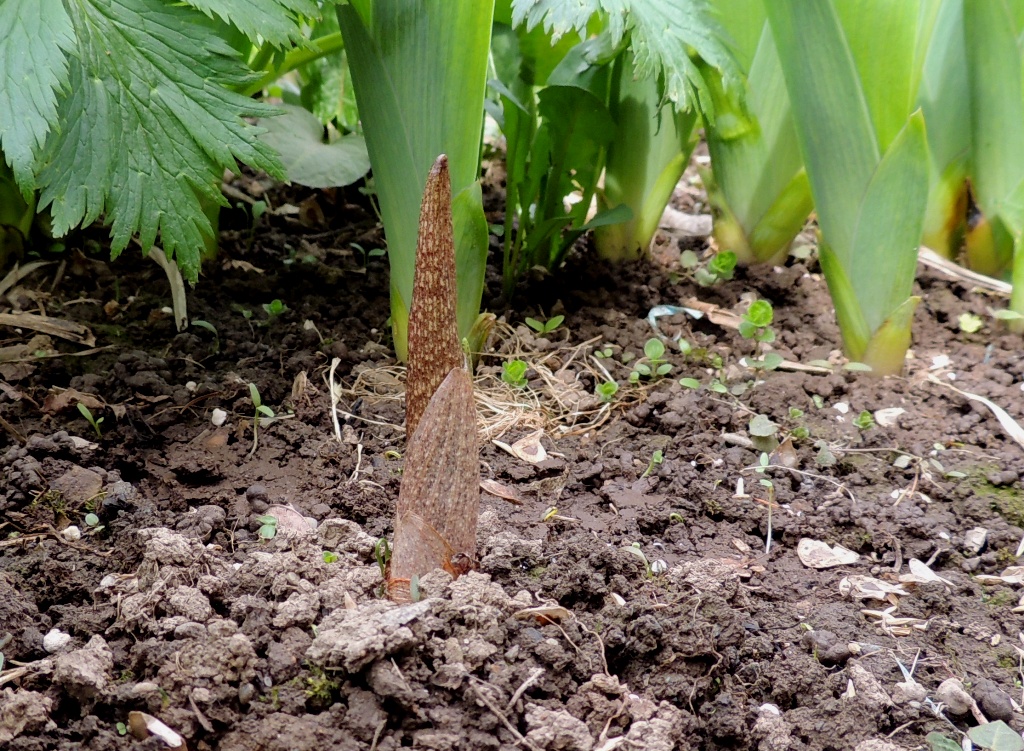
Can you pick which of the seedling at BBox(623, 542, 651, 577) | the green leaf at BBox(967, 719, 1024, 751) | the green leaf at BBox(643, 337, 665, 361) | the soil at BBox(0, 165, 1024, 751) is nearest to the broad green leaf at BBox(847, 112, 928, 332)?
the soil at BBox(0, 165, 1024, 751)

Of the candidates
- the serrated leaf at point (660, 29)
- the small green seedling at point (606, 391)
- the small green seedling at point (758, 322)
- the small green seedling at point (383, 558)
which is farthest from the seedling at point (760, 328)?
the small green seedling at point (383, 558)

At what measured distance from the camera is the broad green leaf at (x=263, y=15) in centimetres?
132

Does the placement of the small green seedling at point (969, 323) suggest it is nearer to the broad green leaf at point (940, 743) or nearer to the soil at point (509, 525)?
the soil at point (509, 525)

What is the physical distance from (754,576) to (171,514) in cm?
88

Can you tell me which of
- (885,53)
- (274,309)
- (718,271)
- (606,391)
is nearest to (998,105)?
(885,53)

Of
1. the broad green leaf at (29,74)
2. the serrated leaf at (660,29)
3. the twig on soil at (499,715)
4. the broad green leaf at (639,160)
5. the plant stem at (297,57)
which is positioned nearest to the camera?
the twig on soil at (499,715)

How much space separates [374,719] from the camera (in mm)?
1006

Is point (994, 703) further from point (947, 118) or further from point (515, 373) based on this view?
point (947, 118)

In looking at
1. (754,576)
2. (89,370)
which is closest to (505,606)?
(754,576)

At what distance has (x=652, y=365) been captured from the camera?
1855mm

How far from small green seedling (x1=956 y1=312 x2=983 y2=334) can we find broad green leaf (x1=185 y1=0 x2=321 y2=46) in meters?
1.55

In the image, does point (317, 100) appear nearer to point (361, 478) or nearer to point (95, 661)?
point (361, 478)

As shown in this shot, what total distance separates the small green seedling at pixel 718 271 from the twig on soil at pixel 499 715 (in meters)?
1.33

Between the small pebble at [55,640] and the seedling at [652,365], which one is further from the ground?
the seedling at [652,365]
